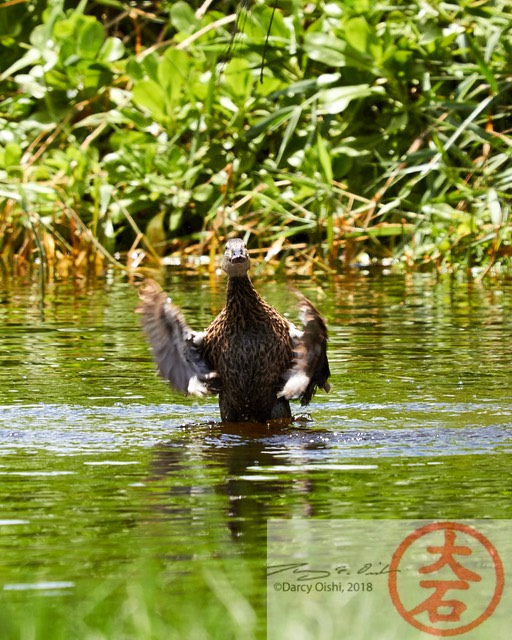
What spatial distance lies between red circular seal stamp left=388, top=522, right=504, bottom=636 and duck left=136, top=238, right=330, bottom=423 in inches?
86.5

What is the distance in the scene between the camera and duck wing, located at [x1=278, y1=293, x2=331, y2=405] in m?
5.63

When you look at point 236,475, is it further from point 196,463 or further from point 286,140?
point 286,140

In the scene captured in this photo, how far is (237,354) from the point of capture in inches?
234

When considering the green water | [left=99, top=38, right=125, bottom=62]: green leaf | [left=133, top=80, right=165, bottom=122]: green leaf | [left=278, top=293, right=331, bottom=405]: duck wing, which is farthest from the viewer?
[left=99, top=38, right=125, bottom=62]: green leaf

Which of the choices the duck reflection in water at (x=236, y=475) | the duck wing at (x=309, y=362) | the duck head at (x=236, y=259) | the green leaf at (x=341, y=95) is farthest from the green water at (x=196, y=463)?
the green leaf at (x=341, y=95)

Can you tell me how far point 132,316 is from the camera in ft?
28.9

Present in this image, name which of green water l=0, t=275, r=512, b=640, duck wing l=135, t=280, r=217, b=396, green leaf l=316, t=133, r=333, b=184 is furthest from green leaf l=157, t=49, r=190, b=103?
duck wing l=135, t=280, r=217, b=396

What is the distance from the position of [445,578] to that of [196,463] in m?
1.72

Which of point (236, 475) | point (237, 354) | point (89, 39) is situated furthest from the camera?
point (89, 39)

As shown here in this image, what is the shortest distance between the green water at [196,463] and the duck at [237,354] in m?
0.16

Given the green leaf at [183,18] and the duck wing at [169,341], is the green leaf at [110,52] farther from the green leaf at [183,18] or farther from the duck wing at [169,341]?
the duck wing at [169,341]

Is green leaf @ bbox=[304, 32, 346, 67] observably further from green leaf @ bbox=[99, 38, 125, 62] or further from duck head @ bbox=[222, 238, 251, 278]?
→ duck head @ bbox=[222, 238, 251, 278]

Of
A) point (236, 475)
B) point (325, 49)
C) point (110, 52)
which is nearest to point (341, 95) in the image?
point (325, 49)

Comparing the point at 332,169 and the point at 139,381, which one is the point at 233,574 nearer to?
the point at 139,381
